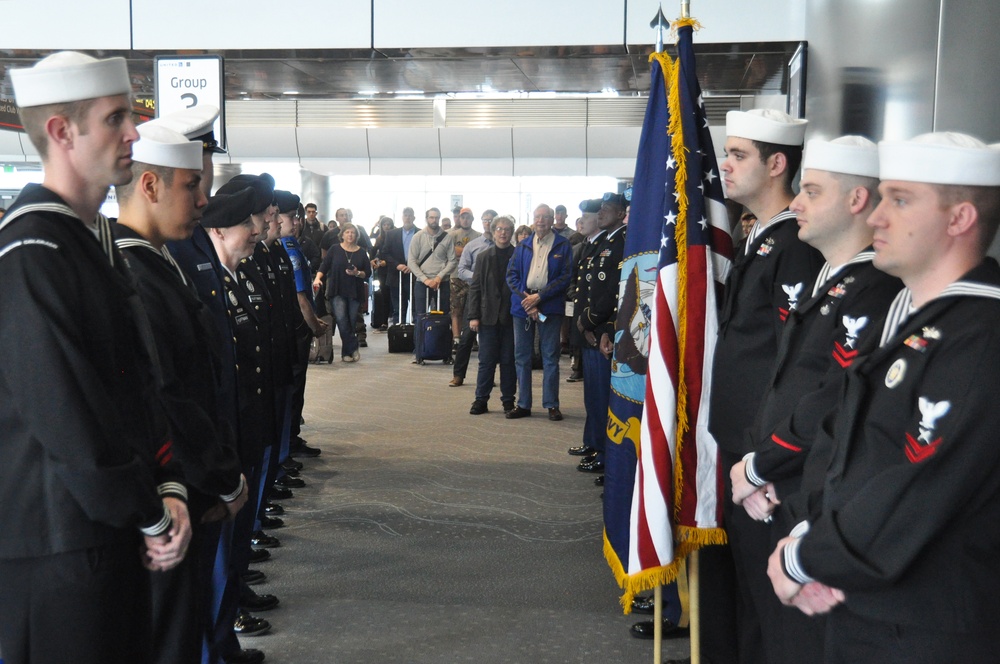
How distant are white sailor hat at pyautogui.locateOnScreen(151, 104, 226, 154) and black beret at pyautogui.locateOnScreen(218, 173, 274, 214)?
515mm

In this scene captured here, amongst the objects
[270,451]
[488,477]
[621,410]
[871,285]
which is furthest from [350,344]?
[871,285]

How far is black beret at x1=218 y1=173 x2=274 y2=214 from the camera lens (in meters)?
3.76

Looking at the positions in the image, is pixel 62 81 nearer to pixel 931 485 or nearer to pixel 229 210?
pixel 229 210

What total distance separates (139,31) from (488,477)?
391cm

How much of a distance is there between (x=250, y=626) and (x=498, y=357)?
5.30 metres

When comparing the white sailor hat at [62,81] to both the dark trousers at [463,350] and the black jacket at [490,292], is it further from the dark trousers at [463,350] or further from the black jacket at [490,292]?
the dark trousers at [463,350]

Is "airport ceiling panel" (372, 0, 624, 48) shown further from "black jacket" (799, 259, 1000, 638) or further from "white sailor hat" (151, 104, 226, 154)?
"black jacket" (799, 259, 1000, 638)

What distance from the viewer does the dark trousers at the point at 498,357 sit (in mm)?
8711

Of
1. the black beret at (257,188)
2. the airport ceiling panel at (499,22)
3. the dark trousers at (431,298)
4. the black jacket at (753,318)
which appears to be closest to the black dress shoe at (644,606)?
the black jacket at (753,318)

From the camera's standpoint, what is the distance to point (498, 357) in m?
8.88

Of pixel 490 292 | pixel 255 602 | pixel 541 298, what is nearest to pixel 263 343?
pixel 255 602

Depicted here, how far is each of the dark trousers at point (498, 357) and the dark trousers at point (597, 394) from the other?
200 cm

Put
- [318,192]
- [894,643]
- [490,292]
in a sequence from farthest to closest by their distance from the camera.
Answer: [318,192]
[490,292]
[894,643]

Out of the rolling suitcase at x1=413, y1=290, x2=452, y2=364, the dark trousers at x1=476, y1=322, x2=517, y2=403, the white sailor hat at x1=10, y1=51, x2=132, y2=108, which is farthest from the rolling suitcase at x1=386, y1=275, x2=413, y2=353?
the white sailor hat at x1=10, y1=51, x2=132, y2=108
